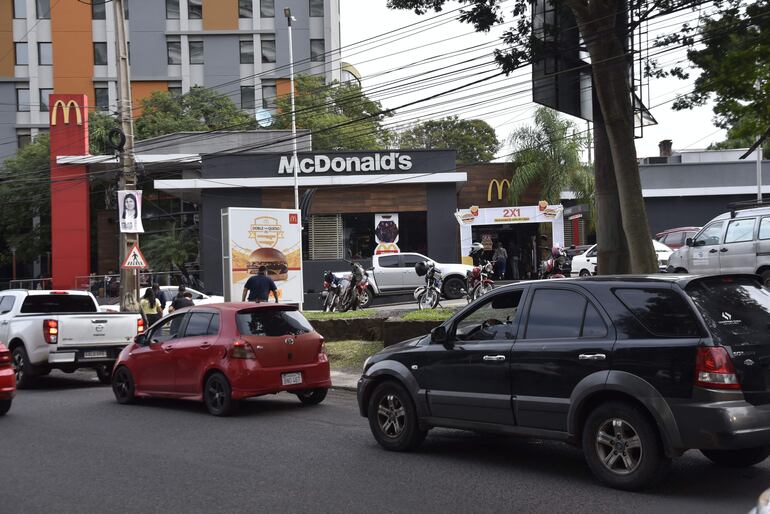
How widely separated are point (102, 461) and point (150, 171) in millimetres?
32876

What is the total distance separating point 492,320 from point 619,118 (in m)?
7.51

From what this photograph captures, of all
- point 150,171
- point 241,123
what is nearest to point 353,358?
point 150,171

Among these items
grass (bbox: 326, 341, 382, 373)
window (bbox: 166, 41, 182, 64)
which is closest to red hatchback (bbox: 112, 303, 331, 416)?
grass (bbox: 326, 341, 382, 373)

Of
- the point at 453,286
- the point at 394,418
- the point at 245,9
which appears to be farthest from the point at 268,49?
the point at 394,418

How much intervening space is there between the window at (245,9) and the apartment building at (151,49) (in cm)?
8

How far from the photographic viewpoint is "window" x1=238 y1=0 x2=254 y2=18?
62.4m

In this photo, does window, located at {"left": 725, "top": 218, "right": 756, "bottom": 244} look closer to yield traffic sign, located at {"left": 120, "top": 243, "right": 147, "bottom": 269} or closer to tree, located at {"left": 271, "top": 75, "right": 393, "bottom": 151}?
yield traffic sign, located at {"left": 120, "top": 243, "right": 147, "bottom": 269}

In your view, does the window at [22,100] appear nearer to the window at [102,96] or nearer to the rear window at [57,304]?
the window at [102,96]

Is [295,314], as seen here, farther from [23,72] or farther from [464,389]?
[23,72]

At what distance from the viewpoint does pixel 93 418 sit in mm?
11438

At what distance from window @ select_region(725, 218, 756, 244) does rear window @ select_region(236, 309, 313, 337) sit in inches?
418

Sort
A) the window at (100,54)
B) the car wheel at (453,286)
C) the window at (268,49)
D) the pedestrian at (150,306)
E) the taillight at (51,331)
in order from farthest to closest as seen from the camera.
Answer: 1. the window at (268,49)
2. the window at (100,54)
3. the car wheel at (453,286)
4. the pedestrian at (150,306)
5. the taillight at (51,331)

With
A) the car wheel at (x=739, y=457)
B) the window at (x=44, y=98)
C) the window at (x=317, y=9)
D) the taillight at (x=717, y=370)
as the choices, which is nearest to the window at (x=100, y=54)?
the window at (x=44, y=98)

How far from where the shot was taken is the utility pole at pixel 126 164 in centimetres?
2098
